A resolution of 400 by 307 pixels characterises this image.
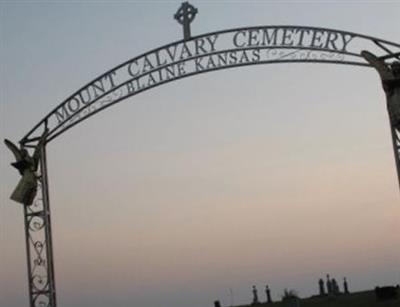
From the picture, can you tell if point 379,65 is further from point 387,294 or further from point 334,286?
point 334,286

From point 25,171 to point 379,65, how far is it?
21.0 feet

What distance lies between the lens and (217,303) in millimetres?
25047

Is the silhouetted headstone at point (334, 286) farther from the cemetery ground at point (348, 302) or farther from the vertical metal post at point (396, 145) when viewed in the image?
the vertical metal post at point (396, 145)

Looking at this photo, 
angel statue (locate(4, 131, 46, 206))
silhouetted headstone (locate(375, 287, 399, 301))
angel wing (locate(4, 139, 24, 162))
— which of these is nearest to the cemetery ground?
silhouetted headstone (locate(375, 287, 399, 301))

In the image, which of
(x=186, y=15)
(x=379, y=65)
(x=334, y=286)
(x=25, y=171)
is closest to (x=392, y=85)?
(x=379, y=65)

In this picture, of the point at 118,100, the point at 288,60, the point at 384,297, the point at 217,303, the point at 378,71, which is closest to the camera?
the point at 378,71

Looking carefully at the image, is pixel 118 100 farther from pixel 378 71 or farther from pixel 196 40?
pixel 378 71

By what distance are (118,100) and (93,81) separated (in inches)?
21.6

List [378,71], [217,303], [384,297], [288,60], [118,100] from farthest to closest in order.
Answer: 1. [217,303]
2. [384,297]
3. [118,100]
4. [288,60]
5. [378,71]

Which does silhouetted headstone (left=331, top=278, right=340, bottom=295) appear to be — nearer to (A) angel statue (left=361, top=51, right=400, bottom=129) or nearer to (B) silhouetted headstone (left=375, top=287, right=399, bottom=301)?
(B) silhouetted headstone (left=375, top=287, right=399, bottom=301)

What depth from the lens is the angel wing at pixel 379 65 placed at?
12519mm

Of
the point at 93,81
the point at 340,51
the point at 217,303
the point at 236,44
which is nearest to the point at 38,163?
the point at 93,81

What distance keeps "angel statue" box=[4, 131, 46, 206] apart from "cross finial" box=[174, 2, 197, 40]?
10.3ft

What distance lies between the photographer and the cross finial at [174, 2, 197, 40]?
1410 centimetres
